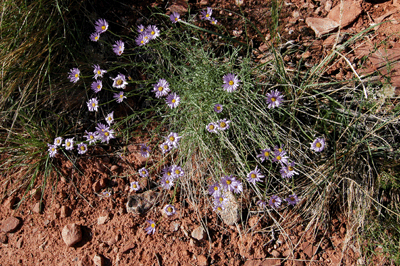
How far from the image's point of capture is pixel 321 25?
9.12ft

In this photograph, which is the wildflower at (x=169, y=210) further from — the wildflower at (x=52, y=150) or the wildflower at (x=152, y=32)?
the wildflower at (x=152, y=32)

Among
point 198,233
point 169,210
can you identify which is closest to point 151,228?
point 169,210

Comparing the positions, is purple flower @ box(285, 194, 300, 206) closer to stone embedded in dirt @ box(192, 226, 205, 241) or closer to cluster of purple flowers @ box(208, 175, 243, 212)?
cluster of purple flowers @ box(208, 175, 243, 212)

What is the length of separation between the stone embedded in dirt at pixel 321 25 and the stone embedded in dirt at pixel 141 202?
2.11 m

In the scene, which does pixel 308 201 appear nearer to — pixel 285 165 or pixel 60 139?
pixel 285 165

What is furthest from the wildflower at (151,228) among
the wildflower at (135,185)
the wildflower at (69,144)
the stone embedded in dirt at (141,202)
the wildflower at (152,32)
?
the wildflower at (152,32)

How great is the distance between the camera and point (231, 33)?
116 inches

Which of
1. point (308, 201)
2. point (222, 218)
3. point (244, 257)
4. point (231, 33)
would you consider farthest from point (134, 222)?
point (231, 33)

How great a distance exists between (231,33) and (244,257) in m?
2.07

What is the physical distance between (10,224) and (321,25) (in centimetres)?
337

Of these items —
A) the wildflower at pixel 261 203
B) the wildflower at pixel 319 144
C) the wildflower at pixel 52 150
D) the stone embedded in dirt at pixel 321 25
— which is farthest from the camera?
the stone embedded in dirt at pixel 321 25

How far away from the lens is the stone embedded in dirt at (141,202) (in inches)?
101

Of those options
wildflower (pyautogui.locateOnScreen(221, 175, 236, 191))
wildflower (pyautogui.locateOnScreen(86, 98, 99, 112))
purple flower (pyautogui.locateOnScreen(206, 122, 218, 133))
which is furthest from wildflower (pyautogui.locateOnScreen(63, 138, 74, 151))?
wildflower (pyautogui.locateOnScreen(221, 175, 236, 191))

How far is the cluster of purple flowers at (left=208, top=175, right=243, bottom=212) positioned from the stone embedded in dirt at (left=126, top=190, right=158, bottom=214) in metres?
0.58
